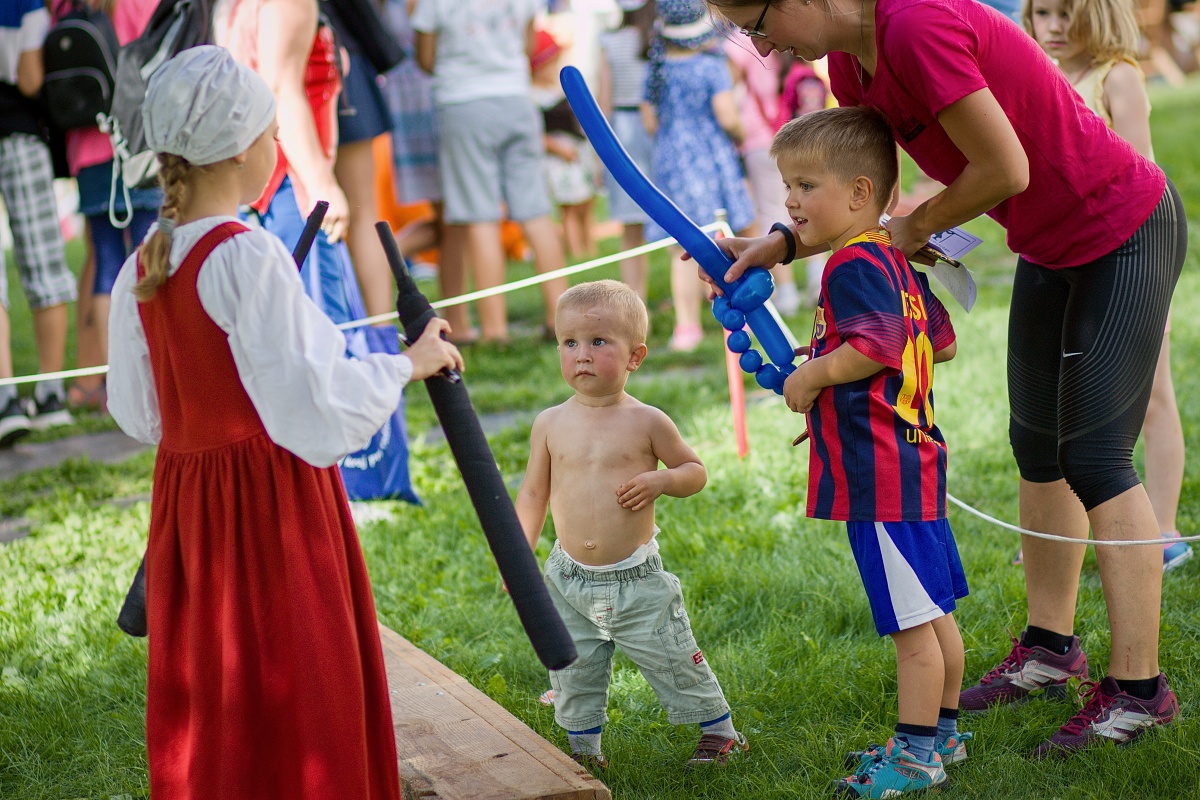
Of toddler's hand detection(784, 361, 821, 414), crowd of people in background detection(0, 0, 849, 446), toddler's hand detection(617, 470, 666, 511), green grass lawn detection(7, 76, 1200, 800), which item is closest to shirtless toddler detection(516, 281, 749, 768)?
toddler's hand detection(617, 470, 666, 511)

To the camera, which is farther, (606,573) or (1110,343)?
(606,573)

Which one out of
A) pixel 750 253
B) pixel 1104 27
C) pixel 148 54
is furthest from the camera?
pixel 148 54

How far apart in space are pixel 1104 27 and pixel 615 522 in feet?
7.09

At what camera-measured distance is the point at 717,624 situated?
12.2ft

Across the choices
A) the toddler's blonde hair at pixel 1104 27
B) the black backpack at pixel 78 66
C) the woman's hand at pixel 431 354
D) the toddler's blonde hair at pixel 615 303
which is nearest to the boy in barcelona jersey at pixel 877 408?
the toddler's blonde hair at pixel 615 303

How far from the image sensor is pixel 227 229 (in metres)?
2.24

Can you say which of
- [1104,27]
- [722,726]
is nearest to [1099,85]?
[1104,27]

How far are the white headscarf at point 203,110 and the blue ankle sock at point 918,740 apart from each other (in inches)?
72.4

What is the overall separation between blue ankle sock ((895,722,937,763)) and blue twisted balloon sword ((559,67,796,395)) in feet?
2.60

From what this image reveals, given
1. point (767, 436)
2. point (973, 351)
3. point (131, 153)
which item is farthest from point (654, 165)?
point (131, 153)

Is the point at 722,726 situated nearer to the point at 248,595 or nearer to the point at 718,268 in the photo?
the point at 718,268

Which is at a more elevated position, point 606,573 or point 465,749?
point 606,573

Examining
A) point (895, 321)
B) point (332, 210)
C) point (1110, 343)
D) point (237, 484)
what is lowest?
point (237, 484)

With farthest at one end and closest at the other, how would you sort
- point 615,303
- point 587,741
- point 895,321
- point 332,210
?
point 332,210 < point 587,741 < point 615,303 < point 895,321
